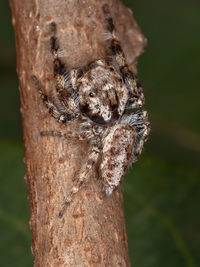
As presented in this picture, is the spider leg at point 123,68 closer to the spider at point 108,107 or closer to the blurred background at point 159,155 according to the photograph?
the spider at point 108,107

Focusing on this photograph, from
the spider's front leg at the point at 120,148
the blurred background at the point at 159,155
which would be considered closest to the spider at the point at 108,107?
the spider's front leg at the point at 120,148

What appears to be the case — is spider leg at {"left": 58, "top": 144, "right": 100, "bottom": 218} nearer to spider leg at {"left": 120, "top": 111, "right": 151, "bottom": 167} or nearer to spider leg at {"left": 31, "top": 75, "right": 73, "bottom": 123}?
spider leg at {"left": 31, "top": 75, "right": 73, "bottom": 123}

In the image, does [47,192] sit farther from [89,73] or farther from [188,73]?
[188,73]

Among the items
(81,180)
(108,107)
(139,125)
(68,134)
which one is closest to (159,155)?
(139,125)

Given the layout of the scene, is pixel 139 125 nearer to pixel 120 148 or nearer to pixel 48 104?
pixel 120 148

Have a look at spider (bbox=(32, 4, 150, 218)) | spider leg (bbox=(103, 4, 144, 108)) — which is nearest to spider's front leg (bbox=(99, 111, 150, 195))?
spider (bbox=(32, 4, 150, 218))

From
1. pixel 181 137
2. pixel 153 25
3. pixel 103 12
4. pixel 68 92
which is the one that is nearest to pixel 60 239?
pixel 68 92
